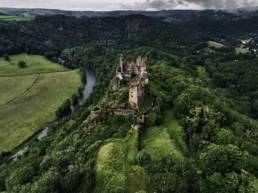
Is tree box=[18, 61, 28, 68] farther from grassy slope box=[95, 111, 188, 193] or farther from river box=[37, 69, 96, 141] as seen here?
grassy slope box=[95, 111, 188, 193]

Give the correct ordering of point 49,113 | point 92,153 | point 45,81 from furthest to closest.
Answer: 1. point 45,81
2. point 49,113
3. point 92,153

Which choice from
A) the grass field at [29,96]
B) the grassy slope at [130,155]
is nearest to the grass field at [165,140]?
the grassy slope at [130,155]

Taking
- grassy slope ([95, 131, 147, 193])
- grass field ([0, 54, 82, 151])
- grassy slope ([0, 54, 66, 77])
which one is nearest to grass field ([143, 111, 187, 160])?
grassy slope ([95, 131, 147, 193])

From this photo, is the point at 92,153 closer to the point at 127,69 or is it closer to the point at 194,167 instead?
the point at 194,167

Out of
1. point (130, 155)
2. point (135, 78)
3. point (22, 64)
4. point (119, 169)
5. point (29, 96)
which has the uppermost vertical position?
point (135, 78)

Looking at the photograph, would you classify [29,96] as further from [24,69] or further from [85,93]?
[24,69]

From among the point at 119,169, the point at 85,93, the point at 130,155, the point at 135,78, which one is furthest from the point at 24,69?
the point at 119,169

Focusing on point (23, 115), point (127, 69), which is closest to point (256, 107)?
point (127, 69)
